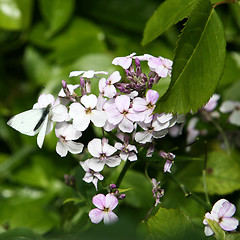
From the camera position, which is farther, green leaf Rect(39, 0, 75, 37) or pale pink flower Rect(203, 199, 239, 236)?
green leaf Rect(39, 0, 75, 37)

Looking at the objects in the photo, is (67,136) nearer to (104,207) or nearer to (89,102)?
(89,102)

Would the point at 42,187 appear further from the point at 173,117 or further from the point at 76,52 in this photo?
the point at 173,117

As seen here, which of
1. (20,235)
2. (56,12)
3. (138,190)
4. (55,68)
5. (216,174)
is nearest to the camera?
(20,235)

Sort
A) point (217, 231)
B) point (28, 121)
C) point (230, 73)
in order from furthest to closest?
point (230, 73) < point (28, 121) < point (217, 231)

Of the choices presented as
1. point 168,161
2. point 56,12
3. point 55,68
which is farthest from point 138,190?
point 56,12

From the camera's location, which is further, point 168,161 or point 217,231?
point 168,161

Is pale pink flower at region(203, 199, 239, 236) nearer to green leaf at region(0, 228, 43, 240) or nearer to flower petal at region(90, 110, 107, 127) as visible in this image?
flower petal at region(90, 110, 107, 127)

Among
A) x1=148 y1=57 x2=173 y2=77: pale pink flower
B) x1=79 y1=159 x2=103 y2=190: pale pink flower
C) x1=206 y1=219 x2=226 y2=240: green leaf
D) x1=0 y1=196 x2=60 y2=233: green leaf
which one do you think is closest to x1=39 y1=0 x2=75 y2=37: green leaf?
x1=0 y1=196 x2=60 y2=233: green leaf
